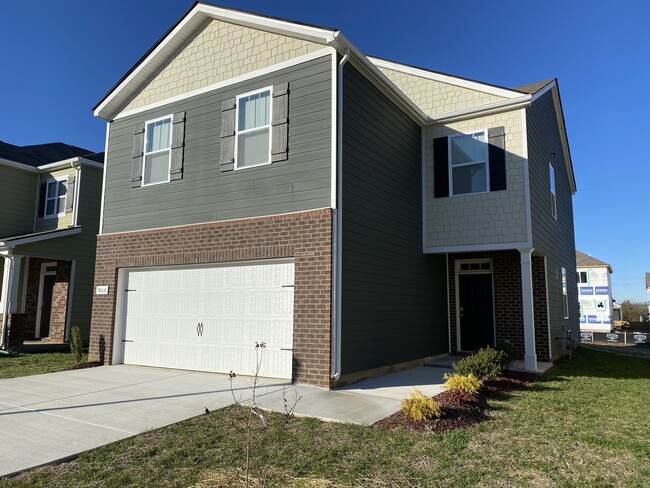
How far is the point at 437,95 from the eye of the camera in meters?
12.1

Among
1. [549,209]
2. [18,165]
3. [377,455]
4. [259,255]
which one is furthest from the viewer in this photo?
[18,165]

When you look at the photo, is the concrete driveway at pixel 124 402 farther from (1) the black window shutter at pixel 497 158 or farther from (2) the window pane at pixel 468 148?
(2) the window pane at pixel 468 148

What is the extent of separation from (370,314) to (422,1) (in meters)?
11.0

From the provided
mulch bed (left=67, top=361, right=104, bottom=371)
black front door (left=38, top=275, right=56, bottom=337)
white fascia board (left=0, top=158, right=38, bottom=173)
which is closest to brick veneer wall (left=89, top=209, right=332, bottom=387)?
mulch bed (left=67, top=361, right=104, bottom=371)

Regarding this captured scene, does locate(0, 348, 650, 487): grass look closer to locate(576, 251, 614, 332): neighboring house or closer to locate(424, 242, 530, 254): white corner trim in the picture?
locate(424, 242, 530, 254): white corner trim

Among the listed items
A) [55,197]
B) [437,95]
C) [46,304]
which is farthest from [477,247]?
[46,304]

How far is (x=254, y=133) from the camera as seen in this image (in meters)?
9.13

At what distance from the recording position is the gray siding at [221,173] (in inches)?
323

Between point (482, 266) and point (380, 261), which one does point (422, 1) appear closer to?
point (482, 266)

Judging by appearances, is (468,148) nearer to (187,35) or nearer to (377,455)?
(187,35)

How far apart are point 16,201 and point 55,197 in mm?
1312

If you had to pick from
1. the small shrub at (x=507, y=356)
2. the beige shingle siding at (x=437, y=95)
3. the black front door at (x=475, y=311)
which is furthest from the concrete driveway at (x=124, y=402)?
the beige shingle siding at (x=437, y=95)

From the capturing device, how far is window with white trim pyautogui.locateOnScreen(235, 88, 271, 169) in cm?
896

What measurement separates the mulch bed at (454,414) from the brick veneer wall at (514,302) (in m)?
4.06
